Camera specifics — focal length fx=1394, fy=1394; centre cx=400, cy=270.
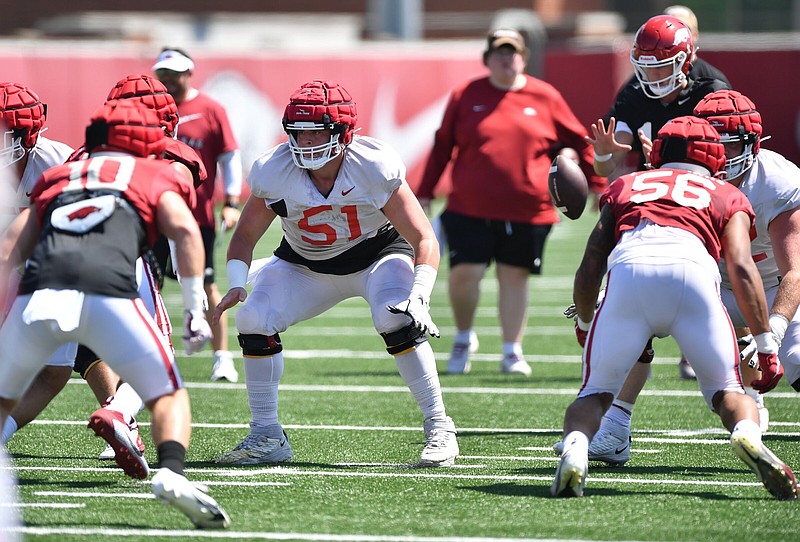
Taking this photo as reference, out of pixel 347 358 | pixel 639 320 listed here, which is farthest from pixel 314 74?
pixel 639 320

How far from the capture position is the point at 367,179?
18.8 feet

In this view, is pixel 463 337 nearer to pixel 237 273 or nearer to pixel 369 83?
pixel 237 273

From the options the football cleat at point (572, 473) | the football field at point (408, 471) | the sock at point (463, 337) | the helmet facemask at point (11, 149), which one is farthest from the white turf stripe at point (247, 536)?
the sock at point (463, 337)

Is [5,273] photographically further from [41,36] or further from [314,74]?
[41,36]

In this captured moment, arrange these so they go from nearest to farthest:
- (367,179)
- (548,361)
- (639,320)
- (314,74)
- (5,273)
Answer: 1. (5,273)
2. (639,320)
3. (367,179)
4. (548,361)
5. (314,74)

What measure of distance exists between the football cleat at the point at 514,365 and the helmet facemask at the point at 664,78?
254cm

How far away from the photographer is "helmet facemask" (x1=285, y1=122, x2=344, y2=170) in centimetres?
561

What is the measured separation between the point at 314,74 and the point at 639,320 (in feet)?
51.4

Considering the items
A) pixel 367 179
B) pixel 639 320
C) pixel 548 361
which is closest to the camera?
pixel 639 320

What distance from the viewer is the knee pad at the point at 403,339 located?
18.9ft

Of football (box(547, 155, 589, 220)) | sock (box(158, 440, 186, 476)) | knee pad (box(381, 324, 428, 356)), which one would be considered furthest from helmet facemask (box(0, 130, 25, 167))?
football (box(547, 155, 589, 220))

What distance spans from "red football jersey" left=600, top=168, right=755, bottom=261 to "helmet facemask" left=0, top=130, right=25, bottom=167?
2.52 meters

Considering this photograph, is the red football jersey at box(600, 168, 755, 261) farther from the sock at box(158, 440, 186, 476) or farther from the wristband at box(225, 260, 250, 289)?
the sock at box(158, 440, 186, 476)

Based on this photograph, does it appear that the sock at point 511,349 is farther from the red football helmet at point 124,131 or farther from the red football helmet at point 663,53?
the red football helmet at point 124,131
